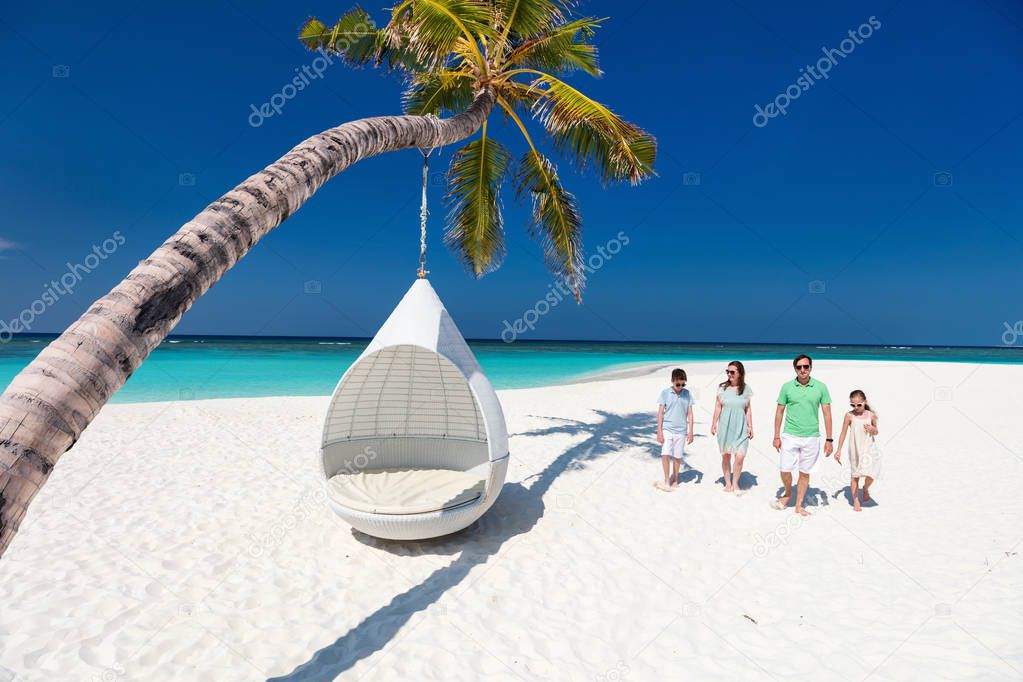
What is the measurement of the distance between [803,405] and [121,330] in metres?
5.82

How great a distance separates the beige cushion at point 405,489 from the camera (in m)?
4.46

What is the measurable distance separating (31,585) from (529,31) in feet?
22.6

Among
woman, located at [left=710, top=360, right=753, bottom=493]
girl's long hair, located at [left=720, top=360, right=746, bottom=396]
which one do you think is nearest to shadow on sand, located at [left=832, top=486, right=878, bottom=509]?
woman, located at [left=710, top=360, right=753, bottom=493]

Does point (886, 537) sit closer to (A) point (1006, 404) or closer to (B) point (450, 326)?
(B) point (450, 326)

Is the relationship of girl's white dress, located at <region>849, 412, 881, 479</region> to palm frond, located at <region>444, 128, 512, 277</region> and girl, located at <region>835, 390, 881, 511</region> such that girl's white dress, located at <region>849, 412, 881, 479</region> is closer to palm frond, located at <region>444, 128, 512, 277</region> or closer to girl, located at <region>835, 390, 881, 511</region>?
girl, located at <region>835, 390, 881, 511</region>

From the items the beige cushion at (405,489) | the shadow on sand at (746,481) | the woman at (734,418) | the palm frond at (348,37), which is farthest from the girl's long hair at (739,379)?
the palm frond at (348,37)

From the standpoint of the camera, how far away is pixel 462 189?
25.2ft

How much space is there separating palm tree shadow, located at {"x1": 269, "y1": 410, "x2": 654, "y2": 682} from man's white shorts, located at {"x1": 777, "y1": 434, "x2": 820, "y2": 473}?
273 cm

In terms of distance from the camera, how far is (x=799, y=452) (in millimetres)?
5656

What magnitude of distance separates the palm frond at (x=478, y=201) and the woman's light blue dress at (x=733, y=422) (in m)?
3.96

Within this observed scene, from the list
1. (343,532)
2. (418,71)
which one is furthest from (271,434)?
(418,71)

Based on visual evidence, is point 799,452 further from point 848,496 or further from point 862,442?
point 848,496

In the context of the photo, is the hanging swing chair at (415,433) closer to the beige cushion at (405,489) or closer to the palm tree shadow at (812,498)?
the beige cushion at (405,489)

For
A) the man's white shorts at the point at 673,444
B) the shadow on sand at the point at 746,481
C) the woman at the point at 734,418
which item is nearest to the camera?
the woman at the point at 734,418
